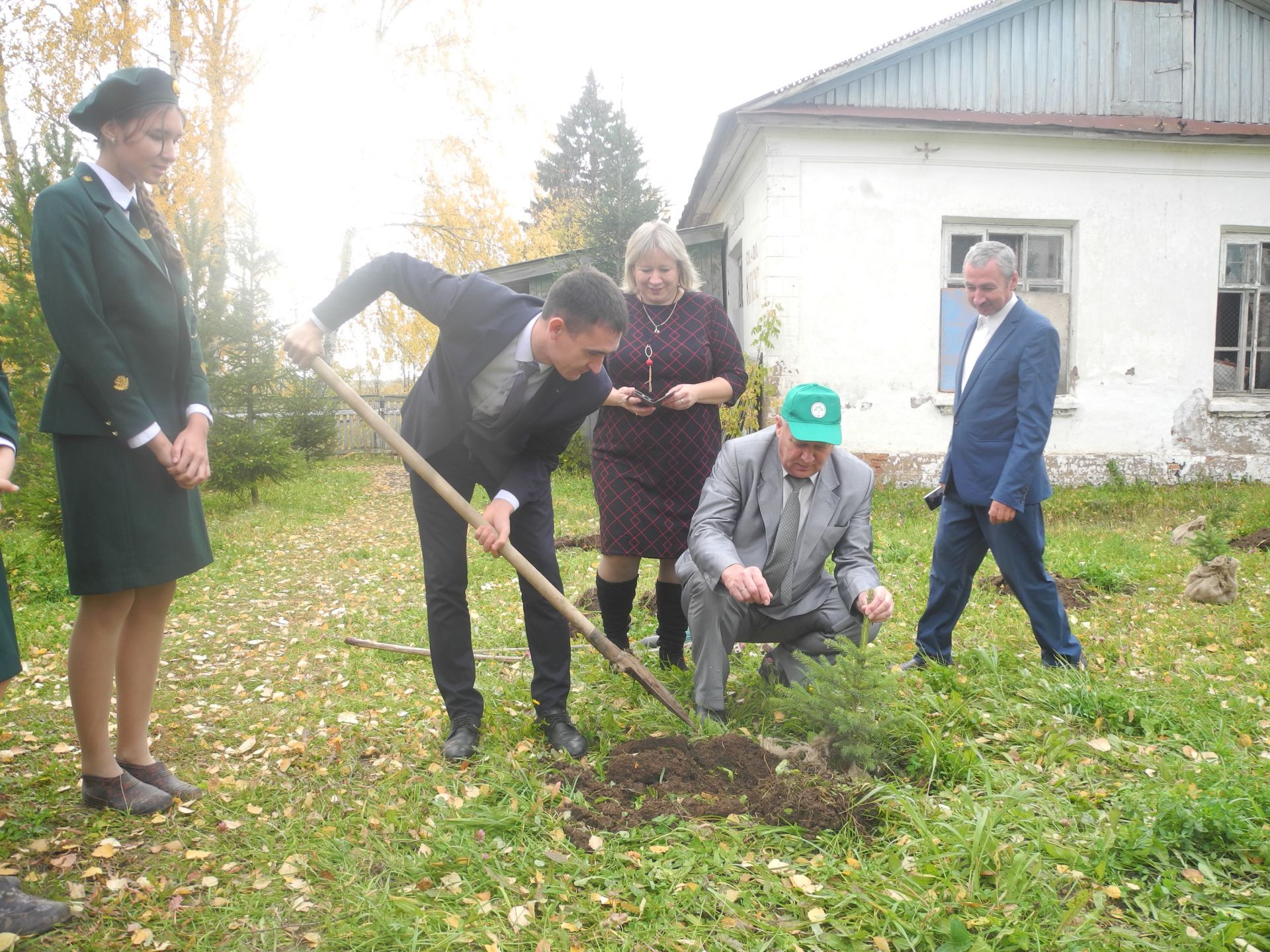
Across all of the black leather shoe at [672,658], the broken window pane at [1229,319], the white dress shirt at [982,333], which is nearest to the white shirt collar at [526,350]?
the black leather shoe at [672,658]

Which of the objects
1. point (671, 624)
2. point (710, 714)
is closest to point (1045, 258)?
point (671, 624)

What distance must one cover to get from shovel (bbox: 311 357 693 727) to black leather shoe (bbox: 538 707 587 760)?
28cm

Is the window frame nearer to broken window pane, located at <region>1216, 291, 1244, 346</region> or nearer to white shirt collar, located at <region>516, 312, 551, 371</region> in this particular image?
broken window pane, located at <region>1216, 291, 1244, 346</region>

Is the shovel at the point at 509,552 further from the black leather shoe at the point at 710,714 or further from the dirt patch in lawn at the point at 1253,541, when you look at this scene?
the dirt patch in lawn at the point at 1253,541

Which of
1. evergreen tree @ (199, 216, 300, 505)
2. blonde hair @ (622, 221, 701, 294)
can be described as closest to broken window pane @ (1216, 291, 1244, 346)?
blonde hair @ (622, 221, 701, 294)

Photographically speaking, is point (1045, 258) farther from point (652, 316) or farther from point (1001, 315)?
point (652, 316)

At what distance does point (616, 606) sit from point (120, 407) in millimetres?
2177

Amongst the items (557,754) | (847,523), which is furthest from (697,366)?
(557,754)

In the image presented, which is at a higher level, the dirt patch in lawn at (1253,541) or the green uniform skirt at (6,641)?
the green uniform skirt at (6,641)

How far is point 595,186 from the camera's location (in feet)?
104

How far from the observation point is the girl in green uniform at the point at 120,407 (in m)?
2.43

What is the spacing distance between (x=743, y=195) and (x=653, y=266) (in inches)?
308

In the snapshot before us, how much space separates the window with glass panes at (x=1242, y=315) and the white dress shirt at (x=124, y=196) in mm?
11449

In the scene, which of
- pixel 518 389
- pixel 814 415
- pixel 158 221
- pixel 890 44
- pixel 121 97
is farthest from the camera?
pixel 890 44
